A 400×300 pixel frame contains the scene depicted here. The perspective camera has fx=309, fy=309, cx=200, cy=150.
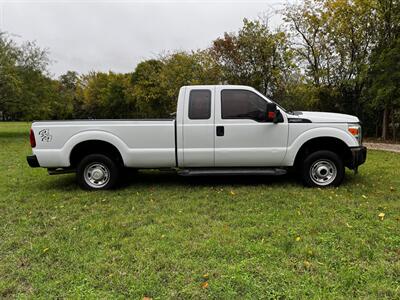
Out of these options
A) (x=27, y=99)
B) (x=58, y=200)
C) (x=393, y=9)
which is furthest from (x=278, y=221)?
(x=27, y=99)

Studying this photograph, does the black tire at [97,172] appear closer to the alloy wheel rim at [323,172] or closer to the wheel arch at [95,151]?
the wheel arch at [95,151]

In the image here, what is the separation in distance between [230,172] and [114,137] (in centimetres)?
219

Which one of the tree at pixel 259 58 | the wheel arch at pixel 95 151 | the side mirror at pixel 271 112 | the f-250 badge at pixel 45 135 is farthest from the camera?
the tree at pixel 259 58

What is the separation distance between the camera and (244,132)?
557 cm

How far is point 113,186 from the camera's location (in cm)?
583

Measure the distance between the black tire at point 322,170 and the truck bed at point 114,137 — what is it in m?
2.47

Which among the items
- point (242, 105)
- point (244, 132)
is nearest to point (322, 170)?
point (244, 132)

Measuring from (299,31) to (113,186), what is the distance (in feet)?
48.5

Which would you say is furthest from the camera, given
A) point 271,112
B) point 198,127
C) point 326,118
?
point 326,118

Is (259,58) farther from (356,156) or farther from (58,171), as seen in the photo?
(58,171)

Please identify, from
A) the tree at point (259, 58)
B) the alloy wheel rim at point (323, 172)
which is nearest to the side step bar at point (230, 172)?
the alloy wheel rim at point (323, 172)

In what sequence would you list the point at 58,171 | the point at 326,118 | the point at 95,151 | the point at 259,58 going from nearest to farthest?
the point at 326,118, the point at 58,171, the point at 95,151, the point at 259,58

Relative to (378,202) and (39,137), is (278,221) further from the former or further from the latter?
(39,137)

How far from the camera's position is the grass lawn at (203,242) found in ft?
8.93
